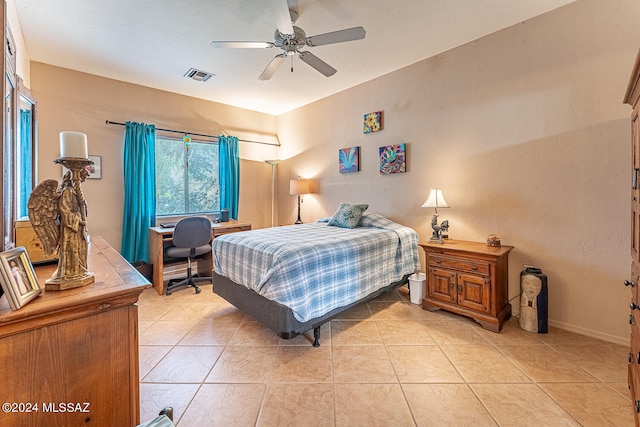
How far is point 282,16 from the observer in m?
1.89

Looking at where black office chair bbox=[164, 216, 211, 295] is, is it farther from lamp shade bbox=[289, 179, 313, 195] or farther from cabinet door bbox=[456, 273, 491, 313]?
cabinet door bbox=[456, 273, 491, 313]

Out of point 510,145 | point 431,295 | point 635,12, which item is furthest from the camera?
point 431,295

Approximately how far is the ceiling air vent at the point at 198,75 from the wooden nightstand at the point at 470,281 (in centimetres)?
333

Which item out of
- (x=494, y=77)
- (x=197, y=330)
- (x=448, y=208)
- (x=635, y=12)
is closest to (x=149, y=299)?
(x=197, y=330)

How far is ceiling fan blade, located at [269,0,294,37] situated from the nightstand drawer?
240cm

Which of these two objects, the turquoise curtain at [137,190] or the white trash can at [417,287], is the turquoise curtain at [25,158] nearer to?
the turquoise curtain at [137,190]

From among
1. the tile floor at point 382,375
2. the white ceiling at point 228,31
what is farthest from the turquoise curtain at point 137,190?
the tile floor at point 382,375

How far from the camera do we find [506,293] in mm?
2566

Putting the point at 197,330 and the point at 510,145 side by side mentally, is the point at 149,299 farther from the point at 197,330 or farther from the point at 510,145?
the point at 510,145

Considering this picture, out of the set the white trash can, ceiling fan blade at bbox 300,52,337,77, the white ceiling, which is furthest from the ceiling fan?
the white trash can

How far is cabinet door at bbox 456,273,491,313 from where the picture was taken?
236 cm

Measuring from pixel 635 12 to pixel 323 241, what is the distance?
9.59 feet

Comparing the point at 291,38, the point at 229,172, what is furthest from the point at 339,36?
the point at 229,172

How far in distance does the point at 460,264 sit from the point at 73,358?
2689 millimetres
